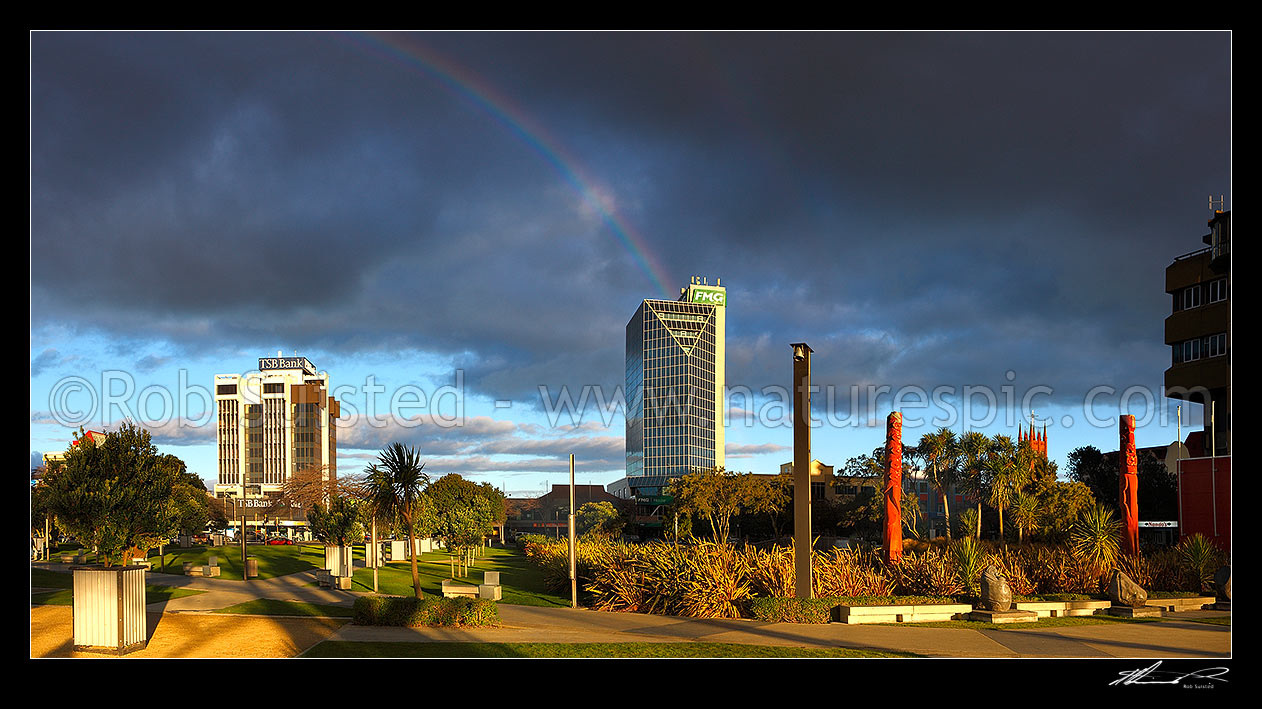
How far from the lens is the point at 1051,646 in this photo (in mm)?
16969

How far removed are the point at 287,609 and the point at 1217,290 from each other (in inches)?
2308

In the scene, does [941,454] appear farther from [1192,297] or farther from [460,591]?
[460,591]

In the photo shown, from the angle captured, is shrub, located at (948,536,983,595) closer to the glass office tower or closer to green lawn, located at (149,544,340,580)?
green lawn, located at (149,544,340,580)

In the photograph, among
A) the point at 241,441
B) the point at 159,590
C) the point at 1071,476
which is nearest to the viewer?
the point at 159,590

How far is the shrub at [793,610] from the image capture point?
66.3 feet

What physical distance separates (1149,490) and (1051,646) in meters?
57.6

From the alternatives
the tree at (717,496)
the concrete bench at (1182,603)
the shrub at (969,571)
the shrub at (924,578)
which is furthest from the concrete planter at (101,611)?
the tree at (717,496)

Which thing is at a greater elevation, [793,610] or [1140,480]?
[793,610]

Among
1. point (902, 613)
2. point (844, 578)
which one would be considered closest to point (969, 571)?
point (844, 578)

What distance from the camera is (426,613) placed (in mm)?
19531

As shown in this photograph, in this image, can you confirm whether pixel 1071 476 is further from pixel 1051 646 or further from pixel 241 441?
pixel 241 441
